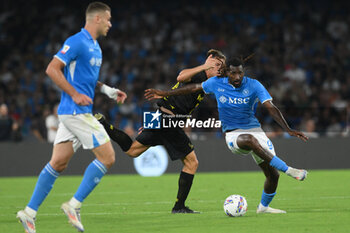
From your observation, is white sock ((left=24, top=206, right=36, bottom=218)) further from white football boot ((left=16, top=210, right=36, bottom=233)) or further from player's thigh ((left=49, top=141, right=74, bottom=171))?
player's thigh ((left=49, top=141, right=74, bottom=171))

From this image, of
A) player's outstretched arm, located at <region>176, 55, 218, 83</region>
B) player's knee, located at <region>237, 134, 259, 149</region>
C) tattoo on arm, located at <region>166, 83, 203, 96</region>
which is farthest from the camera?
player's outstretched arm, located at <region>176, 55, 218, 83</region>

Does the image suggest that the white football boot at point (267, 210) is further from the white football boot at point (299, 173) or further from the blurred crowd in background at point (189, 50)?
the blurred crowd in background at point (189, 50)

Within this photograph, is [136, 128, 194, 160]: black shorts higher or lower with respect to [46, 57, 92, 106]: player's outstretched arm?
lower

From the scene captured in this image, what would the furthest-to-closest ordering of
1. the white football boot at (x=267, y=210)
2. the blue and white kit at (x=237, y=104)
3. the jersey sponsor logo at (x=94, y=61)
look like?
the blue and white kit at (x=237, y=104)
the white football boot at (x=267, y=210)
the jersey sponsor logo at (x=94, y=61)

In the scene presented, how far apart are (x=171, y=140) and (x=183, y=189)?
2.72 feet

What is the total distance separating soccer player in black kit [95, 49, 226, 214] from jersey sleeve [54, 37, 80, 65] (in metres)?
2.76

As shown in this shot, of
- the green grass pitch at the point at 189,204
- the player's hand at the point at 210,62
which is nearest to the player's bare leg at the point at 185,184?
the green grass pitch at the point at 189,204

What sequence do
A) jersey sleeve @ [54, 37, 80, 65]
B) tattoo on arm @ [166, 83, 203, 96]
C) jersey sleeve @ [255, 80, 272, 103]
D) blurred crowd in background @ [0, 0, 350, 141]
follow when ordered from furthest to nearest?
blurred crowd in background @ [0, 0, 350, 141]
tattoo on arm @ [166, 83, 203, 96]
jersey sleeve @ [255, 80, 272, 103]
jersey sleeve @ [54, 37, 80, 65]

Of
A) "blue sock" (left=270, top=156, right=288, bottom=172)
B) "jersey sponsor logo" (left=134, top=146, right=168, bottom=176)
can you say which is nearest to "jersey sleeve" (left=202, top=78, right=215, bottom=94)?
"blue sock" (left=270, top=156, right=288, bottom=172)

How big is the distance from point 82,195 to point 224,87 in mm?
2894

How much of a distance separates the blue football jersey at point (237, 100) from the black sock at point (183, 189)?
0.90m

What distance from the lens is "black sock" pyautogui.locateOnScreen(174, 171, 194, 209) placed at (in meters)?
8.70

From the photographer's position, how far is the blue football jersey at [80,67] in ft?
21.4

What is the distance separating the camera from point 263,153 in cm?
795
